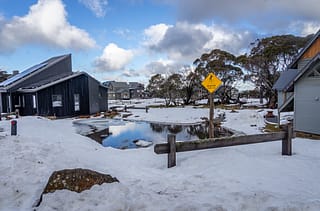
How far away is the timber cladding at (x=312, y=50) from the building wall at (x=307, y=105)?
2949mm

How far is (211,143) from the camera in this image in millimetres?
5238

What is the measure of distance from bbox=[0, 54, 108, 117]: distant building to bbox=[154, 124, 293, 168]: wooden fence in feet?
54.3

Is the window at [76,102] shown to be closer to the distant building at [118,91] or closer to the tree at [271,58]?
the tree at [271,58]

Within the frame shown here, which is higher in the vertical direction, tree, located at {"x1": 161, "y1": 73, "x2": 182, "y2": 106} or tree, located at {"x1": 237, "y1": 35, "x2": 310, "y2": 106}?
tree, located at {"x1": 237, "y1": 35, "x2": 310, "y2": 106}

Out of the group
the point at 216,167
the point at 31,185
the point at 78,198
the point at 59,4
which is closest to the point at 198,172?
the point at 216,167

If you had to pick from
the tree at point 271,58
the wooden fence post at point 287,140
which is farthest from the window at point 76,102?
the tree at point 271,58

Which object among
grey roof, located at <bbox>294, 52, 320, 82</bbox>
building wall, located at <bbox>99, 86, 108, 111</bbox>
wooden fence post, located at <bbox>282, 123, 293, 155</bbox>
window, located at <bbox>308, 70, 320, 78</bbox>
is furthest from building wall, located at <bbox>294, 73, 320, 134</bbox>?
building wall, located at <bbox>99, 86, 108, 111</bbox>

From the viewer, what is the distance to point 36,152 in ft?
19.4

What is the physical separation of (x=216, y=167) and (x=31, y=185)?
3.71 metres

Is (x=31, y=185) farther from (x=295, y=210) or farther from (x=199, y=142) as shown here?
(x=295, y=210)

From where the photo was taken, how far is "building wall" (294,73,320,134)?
9766 millimetres

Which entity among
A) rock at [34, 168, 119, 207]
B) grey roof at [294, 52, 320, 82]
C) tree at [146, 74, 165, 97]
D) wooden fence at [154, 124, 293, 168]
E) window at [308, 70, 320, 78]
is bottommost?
rock at [34, 168, 119, 207]

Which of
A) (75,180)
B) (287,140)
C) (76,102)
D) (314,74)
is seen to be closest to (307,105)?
(314,74)

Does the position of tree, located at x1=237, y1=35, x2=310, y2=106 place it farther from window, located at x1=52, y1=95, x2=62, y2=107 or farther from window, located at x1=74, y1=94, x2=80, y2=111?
window, located at x1=52, y1=95, x2=62, y2=107
